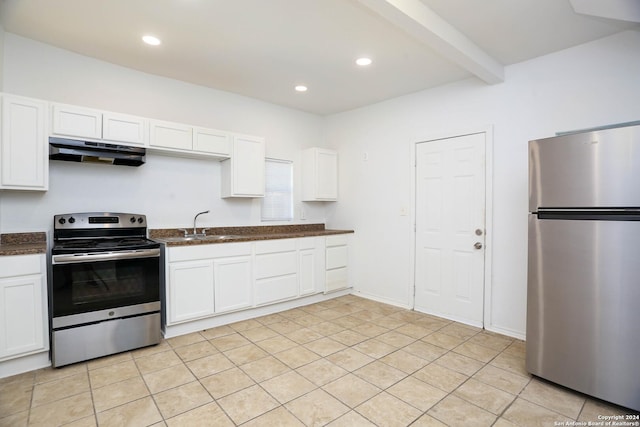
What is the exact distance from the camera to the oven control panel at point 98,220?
9.33 ft

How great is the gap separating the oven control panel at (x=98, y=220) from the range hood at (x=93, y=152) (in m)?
0.50

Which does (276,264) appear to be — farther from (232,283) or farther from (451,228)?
(451,228)

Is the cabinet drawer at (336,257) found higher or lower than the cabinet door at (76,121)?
lower

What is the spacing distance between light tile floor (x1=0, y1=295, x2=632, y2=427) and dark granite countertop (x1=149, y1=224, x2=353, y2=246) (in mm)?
934

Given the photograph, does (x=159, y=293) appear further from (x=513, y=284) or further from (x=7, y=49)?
(x=513, y=284)

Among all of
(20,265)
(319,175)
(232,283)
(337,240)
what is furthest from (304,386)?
(319,175)

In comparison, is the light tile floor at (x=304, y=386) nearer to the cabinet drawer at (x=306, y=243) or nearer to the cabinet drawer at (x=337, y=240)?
the cabinet drawer at (x=306, y=243)

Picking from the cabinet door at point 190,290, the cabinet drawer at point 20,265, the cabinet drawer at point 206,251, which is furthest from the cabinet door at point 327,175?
the cabinet drawer at point 20,265

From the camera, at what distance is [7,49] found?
2709 millimetres

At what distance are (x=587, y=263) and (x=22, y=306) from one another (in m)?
3.90

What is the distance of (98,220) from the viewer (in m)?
3.02

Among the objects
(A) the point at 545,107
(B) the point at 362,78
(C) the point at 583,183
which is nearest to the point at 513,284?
Answer: (C) the point at 583,183

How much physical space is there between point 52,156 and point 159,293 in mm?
1464
